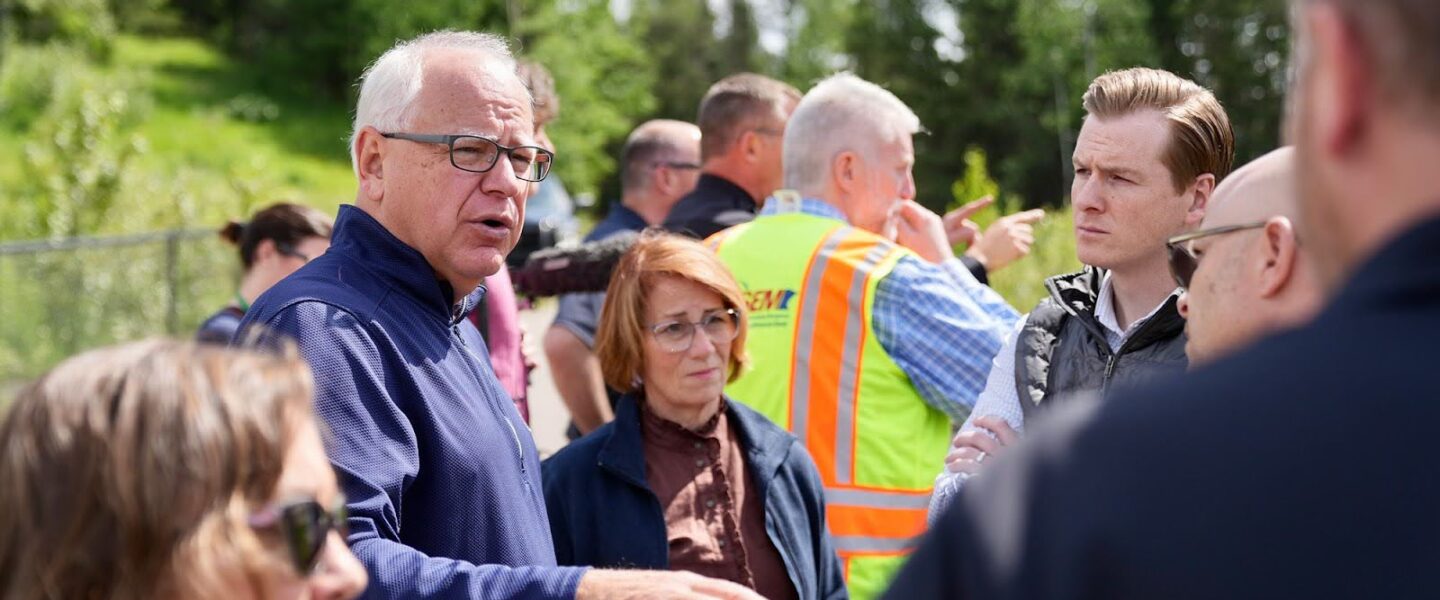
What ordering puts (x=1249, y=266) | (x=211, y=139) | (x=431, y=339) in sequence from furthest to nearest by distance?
(x=211, y=139) → (x=431, y=339) → (x=1249, y=266)

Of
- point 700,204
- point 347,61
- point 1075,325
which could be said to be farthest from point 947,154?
point 1075,325

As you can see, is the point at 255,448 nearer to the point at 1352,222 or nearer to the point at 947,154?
the point at 1352,222

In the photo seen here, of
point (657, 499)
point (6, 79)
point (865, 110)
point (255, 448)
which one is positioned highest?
point (6, 79)

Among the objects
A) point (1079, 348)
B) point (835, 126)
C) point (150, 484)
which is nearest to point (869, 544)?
point (1079, 348)

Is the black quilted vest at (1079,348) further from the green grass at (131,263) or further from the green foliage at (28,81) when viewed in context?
the green foliage at (28,81)

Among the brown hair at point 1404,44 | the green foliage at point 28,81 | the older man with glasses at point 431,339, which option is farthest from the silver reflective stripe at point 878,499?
the green foliage at point 28,81

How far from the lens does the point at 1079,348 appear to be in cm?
314

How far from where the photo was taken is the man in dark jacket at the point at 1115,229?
3.14 meters

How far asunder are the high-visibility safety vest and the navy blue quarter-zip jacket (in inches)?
51.9

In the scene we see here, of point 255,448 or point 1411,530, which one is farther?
point 255,448

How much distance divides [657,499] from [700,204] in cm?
241

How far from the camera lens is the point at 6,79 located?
33.9 metres

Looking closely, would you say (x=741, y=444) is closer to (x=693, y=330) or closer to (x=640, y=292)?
(x=693, y=330)

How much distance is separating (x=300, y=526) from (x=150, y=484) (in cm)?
21
